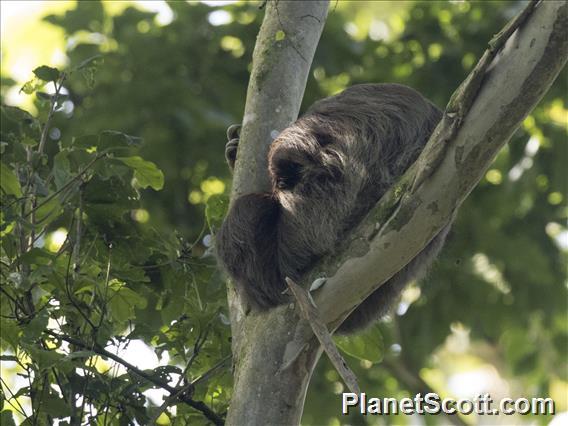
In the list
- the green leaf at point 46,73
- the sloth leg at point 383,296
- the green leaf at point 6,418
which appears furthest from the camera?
the sloth leg at point 383,296

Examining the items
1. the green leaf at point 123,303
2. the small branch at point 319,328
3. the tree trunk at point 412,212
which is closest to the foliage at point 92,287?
the green leaf at point 123,303

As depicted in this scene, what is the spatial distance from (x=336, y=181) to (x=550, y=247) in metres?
4.13

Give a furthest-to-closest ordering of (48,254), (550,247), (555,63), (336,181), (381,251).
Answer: (550,247) → (336,181) → (48,254) → (381,251) → (555,63)

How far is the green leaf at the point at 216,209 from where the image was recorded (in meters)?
5.07

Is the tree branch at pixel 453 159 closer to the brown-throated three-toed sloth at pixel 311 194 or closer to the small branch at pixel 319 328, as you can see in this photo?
the small branch at pixel 319 328

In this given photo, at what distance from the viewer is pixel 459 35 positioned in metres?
8.67

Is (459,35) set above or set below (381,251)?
above

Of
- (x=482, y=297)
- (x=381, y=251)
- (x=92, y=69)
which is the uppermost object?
(x=482, y=297)

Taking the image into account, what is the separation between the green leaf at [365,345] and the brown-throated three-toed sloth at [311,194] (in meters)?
0.42

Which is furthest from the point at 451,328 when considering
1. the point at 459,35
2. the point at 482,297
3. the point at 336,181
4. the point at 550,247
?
the point at 336,181

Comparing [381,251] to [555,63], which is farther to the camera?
[381,251]

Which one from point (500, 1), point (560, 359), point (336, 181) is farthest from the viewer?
point (560, 359)

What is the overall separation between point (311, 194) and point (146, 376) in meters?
1.19

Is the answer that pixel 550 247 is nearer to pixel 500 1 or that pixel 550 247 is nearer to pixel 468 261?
pixel 468 261
